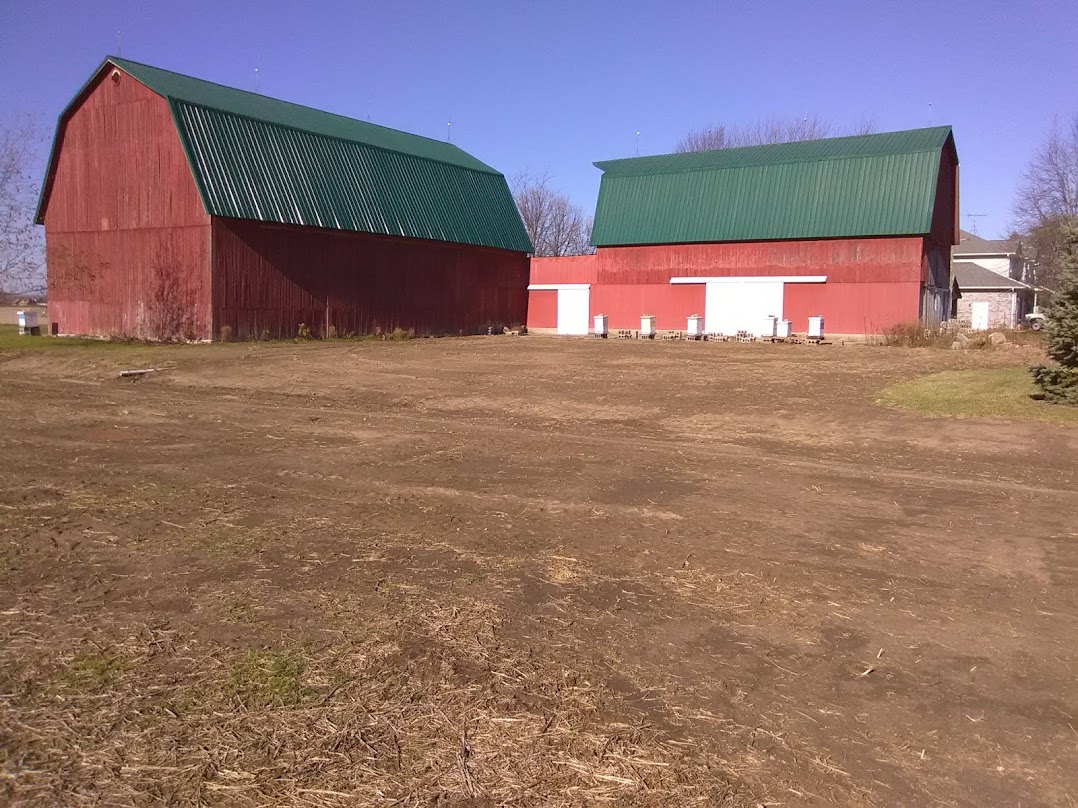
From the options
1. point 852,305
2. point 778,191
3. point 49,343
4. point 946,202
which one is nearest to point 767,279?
point 852,305

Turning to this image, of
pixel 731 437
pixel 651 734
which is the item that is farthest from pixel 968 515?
pixel 651 734

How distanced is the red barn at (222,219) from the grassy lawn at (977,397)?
875 inches

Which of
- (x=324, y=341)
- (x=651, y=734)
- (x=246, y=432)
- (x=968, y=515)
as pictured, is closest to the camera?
(x=651, y=734)

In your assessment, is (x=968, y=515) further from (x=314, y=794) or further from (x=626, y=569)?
(x=314, y=794)

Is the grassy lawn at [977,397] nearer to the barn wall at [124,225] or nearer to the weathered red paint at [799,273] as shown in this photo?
the weathered red paint at [799,273]

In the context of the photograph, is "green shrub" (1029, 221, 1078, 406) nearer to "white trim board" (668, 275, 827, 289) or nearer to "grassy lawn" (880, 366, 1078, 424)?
"grassy lawn" (880, 366, 1078, 424)

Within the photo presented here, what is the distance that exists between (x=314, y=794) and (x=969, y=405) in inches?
585

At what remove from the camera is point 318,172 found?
3334 centimetres

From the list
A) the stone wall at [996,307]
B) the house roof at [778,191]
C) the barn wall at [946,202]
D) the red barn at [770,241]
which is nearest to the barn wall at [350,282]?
the red barn at [770,241]

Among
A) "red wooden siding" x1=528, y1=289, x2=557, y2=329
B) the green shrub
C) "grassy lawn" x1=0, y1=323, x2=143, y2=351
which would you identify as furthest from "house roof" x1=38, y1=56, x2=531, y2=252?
the green shrub

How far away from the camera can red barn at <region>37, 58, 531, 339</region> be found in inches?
1163

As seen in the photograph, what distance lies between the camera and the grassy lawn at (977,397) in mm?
14430

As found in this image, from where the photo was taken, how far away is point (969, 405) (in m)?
15.2

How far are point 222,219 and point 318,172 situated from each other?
5.45 m
